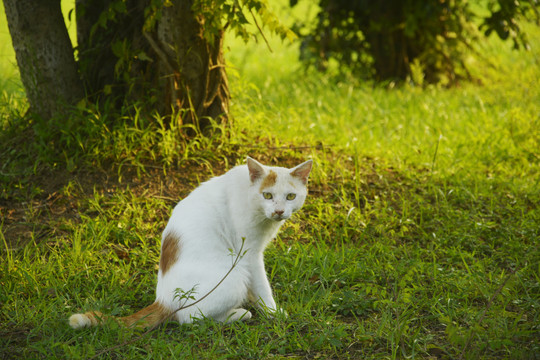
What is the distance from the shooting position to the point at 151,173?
14.0ft

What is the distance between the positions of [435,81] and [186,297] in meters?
5.85

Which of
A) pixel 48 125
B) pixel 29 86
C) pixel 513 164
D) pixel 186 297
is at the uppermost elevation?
pixel 29 86

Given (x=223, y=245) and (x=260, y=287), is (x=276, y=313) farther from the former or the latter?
(x=223, y=245)

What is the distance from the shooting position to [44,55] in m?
4.20

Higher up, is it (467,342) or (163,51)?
(163,51)

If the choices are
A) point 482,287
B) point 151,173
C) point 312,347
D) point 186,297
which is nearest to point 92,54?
point 151,173

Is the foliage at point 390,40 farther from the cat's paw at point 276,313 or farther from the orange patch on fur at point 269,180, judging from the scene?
the cat's paw at point 276,313

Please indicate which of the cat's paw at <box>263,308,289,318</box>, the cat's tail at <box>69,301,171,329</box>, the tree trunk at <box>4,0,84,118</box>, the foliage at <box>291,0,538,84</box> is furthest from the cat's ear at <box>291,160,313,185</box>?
the foliage at <box>291,0,538,84</box>

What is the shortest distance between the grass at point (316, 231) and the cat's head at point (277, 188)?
0.56 m

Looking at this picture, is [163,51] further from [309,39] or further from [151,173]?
[309,39]

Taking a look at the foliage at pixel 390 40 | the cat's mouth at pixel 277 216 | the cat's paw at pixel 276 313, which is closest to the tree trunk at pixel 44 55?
the cat's mouth at pixel 277 216

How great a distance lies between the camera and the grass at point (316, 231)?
2.71m

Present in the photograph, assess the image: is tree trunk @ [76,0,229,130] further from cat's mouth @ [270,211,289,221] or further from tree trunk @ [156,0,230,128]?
cat's mouth @ [270,211,289,221]

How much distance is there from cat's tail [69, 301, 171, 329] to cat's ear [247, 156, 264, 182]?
0.87 metres
